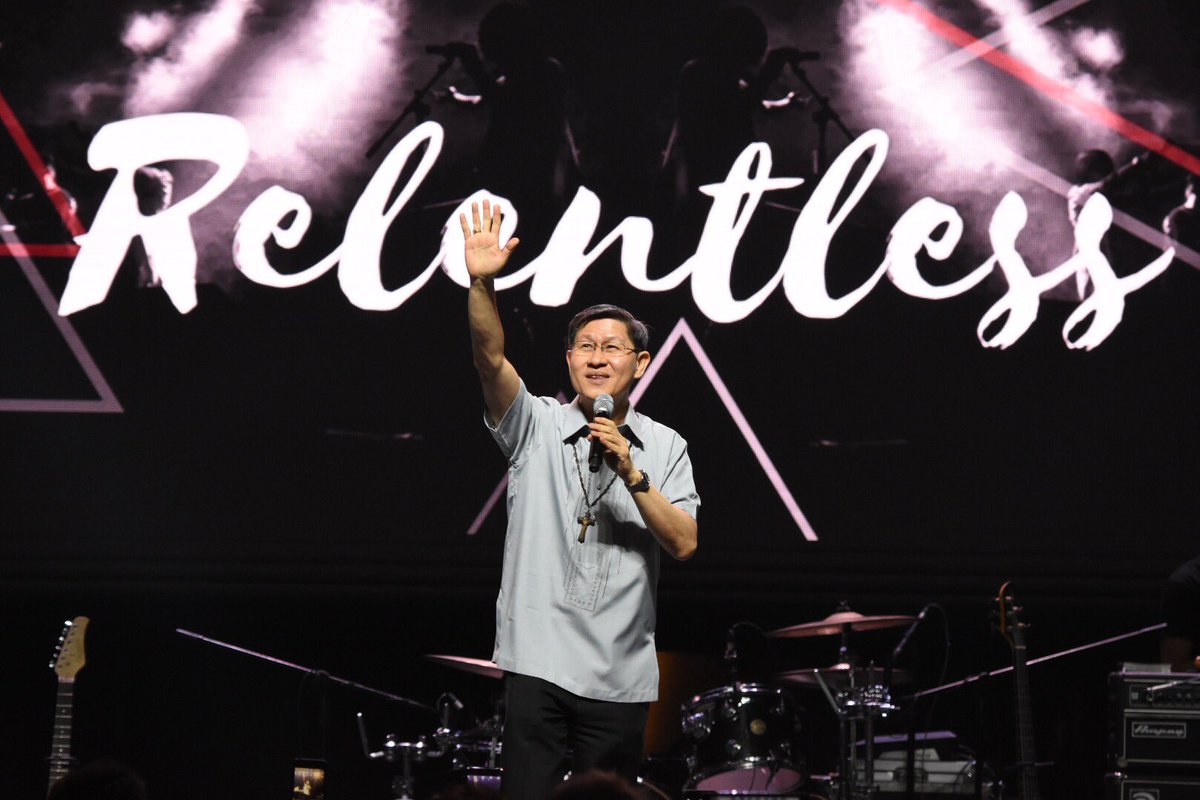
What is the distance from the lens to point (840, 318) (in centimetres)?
643

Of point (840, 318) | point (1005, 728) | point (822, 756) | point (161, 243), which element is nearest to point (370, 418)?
point (161, 243)

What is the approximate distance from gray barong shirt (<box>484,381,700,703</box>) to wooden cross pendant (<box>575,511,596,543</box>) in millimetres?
27

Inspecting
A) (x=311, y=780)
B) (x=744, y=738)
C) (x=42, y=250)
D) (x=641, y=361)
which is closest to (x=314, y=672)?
(x=744, y=738)

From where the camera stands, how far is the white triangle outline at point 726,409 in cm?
630

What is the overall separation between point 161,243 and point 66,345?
627 mm

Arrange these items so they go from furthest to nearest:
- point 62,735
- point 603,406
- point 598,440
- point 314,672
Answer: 1. point 314,672
2. point 62,735
3. point 603,406
4. point 598,440

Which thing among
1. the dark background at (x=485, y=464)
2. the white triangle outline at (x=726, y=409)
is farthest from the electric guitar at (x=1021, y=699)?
the white triangle outline at (x=726, y=409)

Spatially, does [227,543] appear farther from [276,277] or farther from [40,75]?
[40,75]

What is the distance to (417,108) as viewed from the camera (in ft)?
21.7

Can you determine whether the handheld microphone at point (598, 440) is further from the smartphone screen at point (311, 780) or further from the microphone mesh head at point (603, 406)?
the smartphone screen at point (311, 780)

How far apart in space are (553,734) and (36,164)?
15.5ft

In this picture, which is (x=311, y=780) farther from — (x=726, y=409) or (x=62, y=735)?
(x=726, y=409)

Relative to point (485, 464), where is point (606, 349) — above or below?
below

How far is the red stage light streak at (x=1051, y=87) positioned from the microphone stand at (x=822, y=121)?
54 cm
